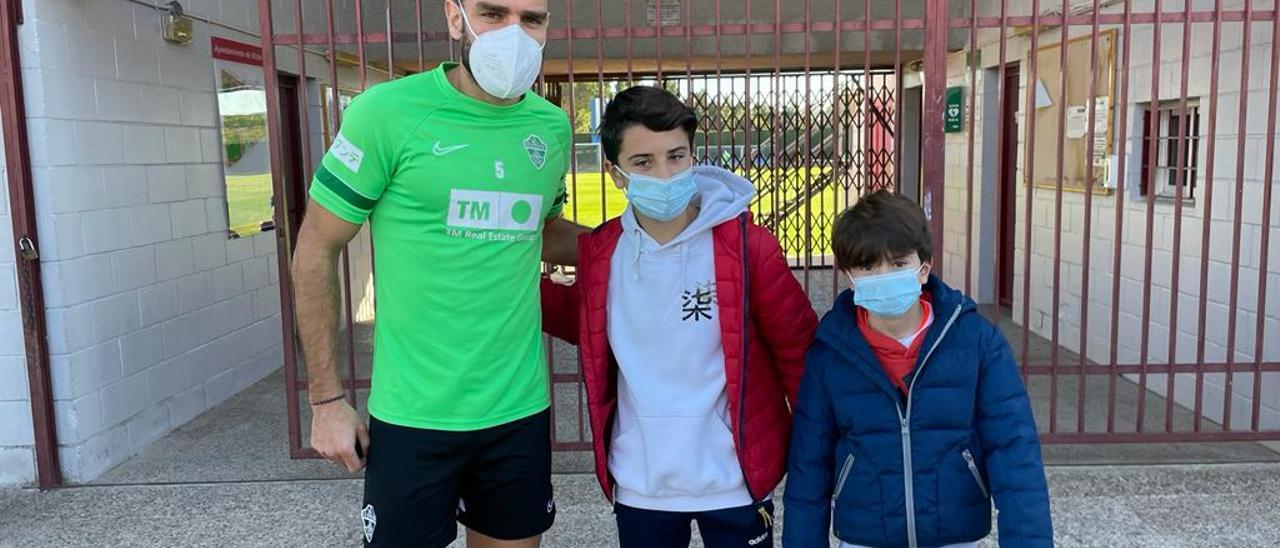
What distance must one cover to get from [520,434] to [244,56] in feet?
14.9

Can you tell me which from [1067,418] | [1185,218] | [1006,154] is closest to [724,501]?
[1067,418]

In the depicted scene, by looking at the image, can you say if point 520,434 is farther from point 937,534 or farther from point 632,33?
point 632,33

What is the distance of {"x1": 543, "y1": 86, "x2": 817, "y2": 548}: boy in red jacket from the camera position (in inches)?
80.0

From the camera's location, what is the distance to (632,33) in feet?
11.8

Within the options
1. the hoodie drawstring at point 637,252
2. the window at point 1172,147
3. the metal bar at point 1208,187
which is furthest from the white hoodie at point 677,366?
the window at point 1172,147

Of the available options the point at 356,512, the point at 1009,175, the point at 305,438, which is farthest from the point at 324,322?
the point at 1009,175

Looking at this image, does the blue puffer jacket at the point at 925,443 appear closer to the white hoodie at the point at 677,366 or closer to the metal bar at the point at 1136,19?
the white hoodie at the point at 677,366

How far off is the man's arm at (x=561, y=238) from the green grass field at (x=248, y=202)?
3.84 m

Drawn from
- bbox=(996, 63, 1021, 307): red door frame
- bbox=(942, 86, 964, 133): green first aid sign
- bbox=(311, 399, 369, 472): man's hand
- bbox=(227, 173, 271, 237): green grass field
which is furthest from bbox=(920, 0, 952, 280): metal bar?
bbox=(942, 86, 964, 133): green first aid sign

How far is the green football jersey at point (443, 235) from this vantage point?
77.0 inches

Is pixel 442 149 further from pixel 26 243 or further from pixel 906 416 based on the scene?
pixel 26 243

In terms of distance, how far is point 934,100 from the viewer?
3.69m

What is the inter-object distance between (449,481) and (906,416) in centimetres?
98

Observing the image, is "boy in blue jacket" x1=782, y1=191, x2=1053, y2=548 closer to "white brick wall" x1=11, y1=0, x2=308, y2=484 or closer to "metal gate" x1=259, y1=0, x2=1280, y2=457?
"metal gate" x1=259, y1=0, x2=1280, y2=457
